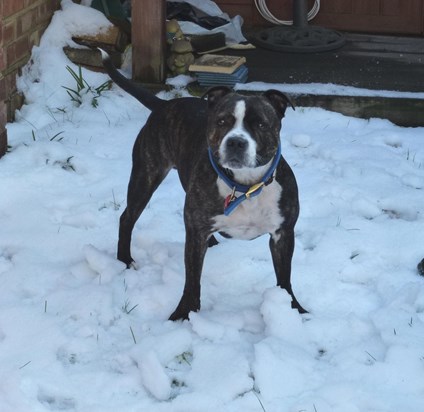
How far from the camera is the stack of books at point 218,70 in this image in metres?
6.59

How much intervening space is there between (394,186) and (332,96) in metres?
1.21

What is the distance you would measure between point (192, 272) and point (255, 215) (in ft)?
Result: 1.33

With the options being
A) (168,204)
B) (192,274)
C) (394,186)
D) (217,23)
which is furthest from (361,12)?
(192,274)

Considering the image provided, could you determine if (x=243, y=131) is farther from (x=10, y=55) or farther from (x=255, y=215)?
(x=10, y=55)

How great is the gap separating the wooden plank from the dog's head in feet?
9.31

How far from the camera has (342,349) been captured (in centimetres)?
384

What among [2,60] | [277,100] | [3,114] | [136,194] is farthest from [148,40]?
[277,100]

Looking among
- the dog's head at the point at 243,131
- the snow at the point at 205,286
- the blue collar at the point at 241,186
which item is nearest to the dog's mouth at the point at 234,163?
the dog's head at the point at 243,131

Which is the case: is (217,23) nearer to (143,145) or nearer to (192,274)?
(143,145)

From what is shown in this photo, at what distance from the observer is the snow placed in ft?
11.7

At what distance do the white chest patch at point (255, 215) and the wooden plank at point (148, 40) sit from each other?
9.65 ft

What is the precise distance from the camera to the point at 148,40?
21.7 ft

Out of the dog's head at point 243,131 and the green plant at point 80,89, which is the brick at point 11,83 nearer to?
the green plant at point 80,89

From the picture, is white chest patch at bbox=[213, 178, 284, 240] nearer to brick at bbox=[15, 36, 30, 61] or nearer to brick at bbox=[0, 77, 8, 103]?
brick at bbox=[0, 77, 8, 103]
